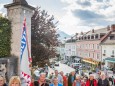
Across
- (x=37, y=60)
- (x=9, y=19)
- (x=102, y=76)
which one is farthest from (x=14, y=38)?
(x=37, y=60)

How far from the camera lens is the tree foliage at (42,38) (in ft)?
52.1

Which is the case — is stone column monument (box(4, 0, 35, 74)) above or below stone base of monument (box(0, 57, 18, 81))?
above

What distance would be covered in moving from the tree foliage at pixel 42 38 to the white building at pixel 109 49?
31.6 metres

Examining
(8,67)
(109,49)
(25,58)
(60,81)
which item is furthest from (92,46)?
(25,58)

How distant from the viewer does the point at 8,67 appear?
9.51 metres

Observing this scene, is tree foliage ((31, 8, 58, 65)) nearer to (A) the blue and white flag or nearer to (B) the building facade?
(A) the blue and white flag

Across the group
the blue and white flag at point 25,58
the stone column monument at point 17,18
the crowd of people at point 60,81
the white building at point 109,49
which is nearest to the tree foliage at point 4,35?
the stone column monument at point 17,18

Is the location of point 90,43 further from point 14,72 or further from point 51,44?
point 14,72

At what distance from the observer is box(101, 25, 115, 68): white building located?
1885 inches

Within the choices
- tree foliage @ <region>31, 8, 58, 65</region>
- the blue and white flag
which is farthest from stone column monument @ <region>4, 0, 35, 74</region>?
tree foliage @ <region>31, 8, 58, 65</region>

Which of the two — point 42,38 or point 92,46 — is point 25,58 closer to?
point 42,38

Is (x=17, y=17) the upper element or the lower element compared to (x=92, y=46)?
upper

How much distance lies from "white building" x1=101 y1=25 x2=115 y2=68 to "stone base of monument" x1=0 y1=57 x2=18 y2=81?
3903 cm

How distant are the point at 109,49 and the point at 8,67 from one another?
4110 centimetres
